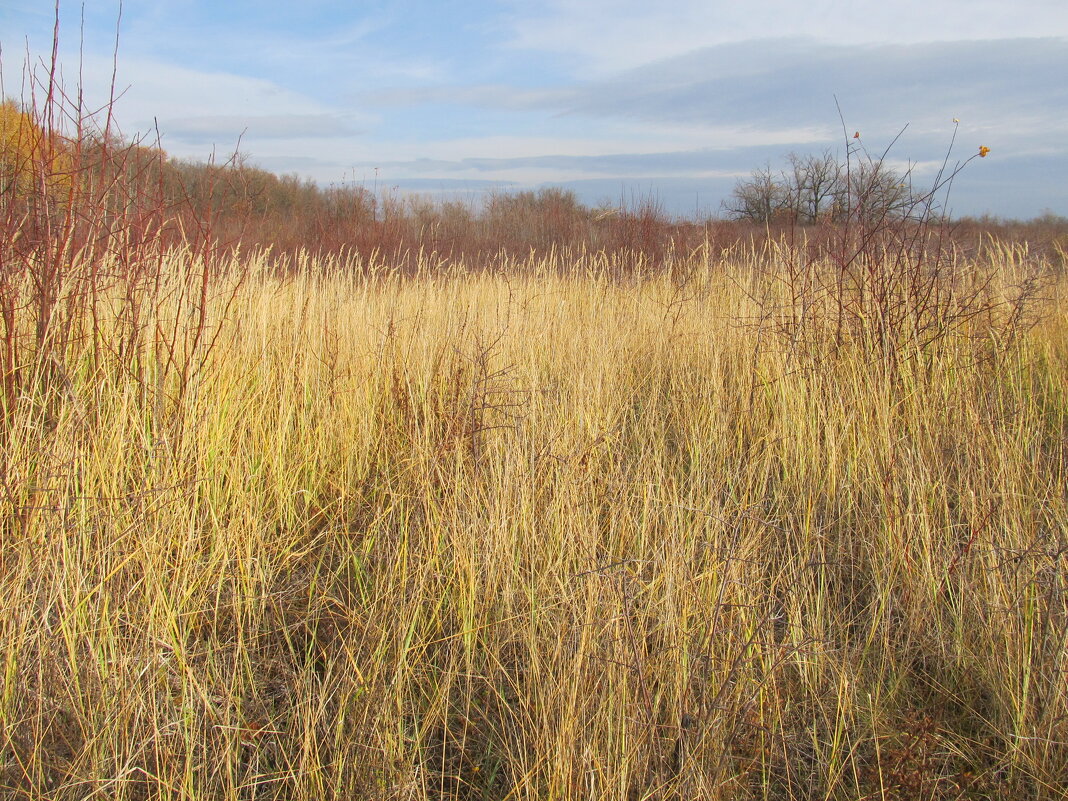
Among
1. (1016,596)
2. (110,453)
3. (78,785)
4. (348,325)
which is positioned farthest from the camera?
(348,325)

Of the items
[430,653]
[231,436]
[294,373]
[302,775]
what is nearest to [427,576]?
[430,653]

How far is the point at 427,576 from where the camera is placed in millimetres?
2082

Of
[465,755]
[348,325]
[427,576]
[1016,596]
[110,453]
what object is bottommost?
[465,755]

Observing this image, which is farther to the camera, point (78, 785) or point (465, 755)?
point (465, 755)

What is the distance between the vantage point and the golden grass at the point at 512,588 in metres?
1.50

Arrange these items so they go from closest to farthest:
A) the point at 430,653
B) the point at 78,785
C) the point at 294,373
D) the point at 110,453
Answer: the point at 78,785
the point at 430,653
the point at 110,453
the point at 294,373

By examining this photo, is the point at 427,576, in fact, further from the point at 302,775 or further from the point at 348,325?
the point at 348,325

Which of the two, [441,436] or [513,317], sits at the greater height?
[513,317]

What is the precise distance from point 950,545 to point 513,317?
8.96ft

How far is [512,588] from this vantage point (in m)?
2.01

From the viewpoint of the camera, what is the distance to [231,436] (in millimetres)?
2676

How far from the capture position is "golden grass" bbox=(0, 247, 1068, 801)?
1.50 m

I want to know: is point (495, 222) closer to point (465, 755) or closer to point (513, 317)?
point (513, 317)

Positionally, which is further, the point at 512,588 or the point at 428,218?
the point at 428,218
